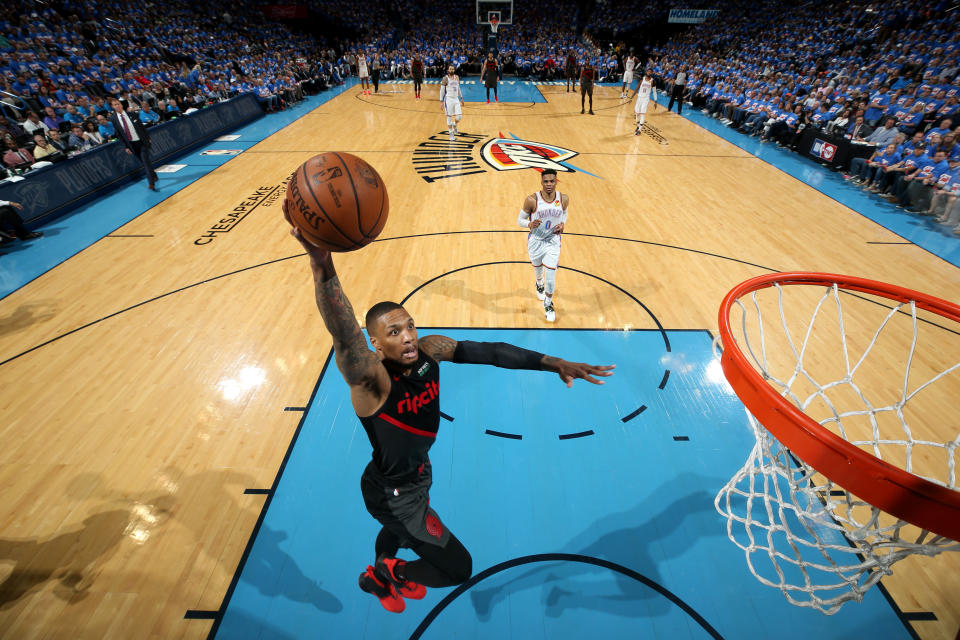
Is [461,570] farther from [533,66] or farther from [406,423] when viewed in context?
[533,66]

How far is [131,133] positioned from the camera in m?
9.54

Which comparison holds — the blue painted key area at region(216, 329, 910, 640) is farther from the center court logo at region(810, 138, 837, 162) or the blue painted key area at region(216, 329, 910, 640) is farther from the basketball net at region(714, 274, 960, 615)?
the center court logo at region(810, 138, 837, 162)

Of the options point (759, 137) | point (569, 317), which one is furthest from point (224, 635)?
point (759, 137)

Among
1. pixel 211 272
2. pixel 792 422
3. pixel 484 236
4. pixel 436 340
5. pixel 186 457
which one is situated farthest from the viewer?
pixel 484 236

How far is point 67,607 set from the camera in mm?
3219

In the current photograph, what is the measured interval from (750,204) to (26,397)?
12035mm

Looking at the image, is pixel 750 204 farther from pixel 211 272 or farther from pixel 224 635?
pixel 224 635

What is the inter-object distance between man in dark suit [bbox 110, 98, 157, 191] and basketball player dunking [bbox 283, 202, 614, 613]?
10.2 m

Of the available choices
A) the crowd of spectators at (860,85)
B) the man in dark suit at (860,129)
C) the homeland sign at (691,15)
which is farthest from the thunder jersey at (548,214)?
the homeland sign at (691,15)

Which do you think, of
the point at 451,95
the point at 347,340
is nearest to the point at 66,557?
the point at 347,340

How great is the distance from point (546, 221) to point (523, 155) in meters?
7.85

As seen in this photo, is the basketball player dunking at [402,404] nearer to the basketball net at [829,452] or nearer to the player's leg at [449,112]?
the basketball net at [829,452]

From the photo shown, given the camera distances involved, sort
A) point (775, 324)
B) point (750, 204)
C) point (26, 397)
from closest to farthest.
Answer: point (26, 397), point (775, 324), point (750, 204)

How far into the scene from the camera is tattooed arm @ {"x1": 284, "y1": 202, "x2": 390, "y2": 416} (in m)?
2.00
